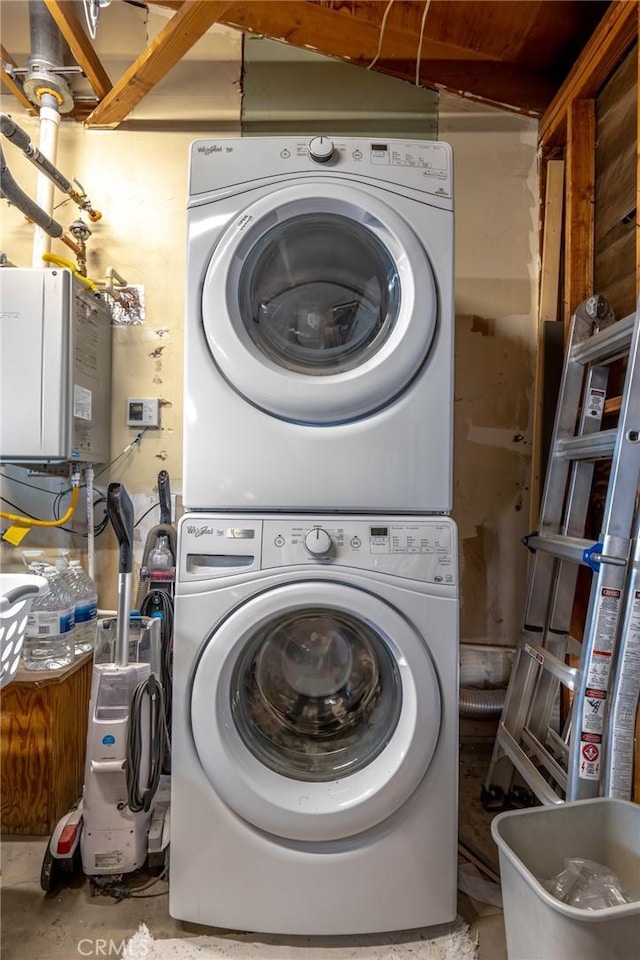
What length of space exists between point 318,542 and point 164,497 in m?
0.84

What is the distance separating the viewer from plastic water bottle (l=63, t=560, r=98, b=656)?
1520 mm

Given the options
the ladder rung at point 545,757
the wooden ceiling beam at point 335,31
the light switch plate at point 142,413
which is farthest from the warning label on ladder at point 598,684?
the wooden ceiling beam at point 335,31

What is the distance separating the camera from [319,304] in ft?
4.17

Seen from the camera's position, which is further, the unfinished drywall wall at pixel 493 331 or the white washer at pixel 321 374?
the unfinished drywall wall at pixel 493 331

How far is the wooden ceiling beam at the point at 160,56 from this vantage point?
1362 mm

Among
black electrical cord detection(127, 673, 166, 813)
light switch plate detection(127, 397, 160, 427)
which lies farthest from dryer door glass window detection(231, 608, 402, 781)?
light switch plate detection(127, 397, 160, 427)

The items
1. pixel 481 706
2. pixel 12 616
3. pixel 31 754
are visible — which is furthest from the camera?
pixel 481 706

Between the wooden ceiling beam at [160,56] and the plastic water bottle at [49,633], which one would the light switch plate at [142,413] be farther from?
the wooden ceiling beam at [160,56]

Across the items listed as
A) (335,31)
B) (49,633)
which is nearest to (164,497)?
(49,633)

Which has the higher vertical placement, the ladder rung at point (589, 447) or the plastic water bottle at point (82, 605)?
the ladder rung at point (589, 447)

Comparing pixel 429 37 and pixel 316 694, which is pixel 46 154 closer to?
pixel 429 37

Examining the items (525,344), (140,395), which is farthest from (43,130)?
(525,344)

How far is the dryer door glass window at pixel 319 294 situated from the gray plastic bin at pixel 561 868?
3.33ft

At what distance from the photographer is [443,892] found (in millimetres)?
1034
